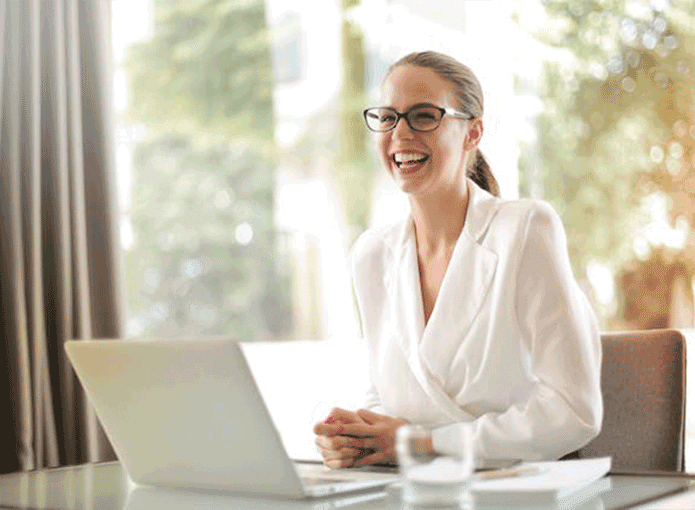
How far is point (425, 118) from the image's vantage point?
84.1 inches

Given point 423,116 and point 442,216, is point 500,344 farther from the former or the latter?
point 423,116

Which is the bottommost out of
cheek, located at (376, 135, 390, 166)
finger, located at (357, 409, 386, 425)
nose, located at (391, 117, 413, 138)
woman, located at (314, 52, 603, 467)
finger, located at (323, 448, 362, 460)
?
finger, located at (323, 448, 362, 460)

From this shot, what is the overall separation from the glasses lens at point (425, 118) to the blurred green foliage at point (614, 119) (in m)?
2.33

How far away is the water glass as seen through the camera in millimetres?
1204

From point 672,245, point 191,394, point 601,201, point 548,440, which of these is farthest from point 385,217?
point 191,394

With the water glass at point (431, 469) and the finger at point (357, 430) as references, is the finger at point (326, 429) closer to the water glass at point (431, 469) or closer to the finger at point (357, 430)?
the finger at point (357, 430)

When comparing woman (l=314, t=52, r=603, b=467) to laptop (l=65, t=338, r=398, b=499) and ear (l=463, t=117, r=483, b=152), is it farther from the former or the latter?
laptop (l=65, t=338, r=398, b=499)

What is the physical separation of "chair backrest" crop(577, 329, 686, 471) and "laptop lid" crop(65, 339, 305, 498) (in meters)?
0.78

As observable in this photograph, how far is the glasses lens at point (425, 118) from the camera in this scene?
213cm

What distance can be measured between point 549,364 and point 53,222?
1.75 meters

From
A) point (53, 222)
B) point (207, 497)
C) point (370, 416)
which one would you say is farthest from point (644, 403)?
point (53, 222)

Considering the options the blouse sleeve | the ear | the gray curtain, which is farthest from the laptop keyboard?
the gray curtain

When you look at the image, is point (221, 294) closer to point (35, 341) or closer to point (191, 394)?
point (35, 341)

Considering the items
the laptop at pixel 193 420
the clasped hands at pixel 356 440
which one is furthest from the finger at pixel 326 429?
A: the laptop at pixel 193 420
